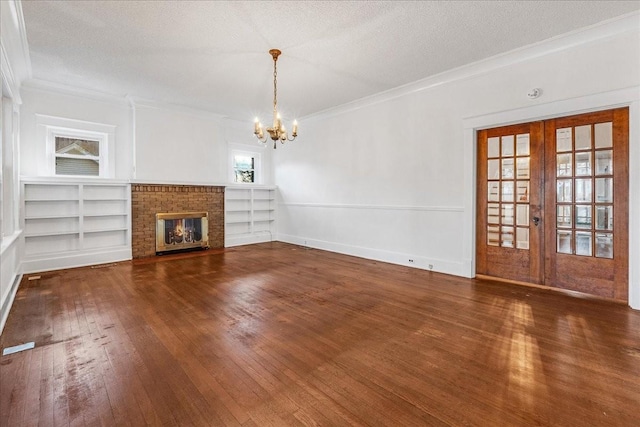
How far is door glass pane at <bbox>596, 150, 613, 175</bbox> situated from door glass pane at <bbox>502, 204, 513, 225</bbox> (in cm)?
99

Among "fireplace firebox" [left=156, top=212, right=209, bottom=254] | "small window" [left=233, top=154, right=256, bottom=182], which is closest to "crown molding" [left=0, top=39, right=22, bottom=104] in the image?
"fireplace firebox" [left=156, top=212, right=209, bottom=254]

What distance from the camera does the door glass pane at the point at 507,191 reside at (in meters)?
4.16

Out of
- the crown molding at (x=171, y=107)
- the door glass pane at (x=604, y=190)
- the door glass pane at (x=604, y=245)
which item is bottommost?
the door glass pane at (x=604, y=245)

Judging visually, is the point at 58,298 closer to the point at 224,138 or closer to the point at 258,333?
the point at 258,333

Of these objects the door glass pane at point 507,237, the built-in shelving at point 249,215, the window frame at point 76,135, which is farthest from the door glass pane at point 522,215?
the window frame at point 76,135

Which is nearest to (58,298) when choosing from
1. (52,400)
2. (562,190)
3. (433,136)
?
(52,400)

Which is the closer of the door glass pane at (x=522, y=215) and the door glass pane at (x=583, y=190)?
the door glass pane at (x=583, y=190)

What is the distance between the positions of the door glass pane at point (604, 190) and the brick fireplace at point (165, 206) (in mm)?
6590

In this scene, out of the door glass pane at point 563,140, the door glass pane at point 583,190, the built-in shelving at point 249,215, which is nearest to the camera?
the door glass pane at point 583,190

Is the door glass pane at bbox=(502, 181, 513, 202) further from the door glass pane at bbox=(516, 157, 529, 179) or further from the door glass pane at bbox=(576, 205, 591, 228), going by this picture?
the door glass pane at bbox=(576, 205, 591, 228)

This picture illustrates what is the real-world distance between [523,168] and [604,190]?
864 mm

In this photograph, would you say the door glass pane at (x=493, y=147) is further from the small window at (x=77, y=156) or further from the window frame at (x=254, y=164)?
the small window at (x=77, y=156)

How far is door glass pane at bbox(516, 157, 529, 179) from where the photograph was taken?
4009 mm

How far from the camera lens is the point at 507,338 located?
2545 mm
